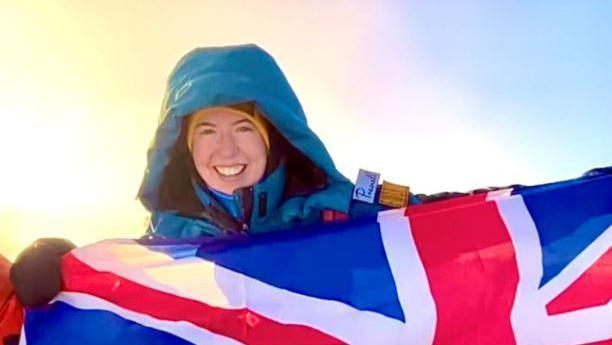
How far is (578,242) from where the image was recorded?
12.2 feet

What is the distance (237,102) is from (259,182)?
308 mm

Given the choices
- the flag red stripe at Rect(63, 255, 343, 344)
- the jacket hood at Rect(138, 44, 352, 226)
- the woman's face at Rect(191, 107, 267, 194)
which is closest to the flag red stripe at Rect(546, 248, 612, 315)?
the flag red stripe at Rect(63, 255, 343, 344)

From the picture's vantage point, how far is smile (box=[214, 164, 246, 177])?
13.3 ft

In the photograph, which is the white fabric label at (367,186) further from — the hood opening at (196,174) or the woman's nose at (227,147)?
the woman's nose at (227,147)

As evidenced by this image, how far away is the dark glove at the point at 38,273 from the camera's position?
339 centimetres

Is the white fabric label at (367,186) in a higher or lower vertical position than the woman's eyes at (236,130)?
lower

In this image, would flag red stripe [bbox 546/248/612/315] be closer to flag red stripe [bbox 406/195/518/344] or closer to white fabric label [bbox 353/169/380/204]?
flag red stripe [bbox 406/195/518/344]

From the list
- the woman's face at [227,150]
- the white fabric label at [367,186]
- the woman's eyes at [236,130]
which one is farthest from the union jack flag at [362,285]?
the woman's eyes at [236,130]

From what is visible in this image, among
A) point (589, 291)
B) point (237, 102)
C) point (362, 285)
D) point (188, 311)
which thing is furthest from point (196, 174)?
point (589, 291)

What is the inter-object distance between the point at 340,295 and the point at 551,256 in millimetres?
719

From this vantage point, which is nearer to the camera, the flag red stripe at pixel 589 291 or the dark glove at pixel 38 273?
the dark glove at pixel 38 273

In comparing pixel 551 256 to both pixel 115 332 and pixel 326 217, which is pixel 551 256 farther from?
pixel 115 332

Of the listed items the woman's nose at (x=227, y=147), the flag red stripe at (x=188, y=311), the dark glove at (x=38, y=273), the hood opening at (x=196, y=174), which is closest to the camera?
the dark glove at (x=38, y=273)

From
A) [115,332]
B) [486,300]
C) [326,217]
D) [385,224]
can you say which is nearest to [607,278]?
[486,300]
